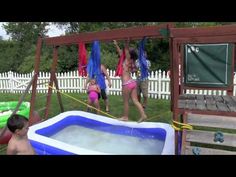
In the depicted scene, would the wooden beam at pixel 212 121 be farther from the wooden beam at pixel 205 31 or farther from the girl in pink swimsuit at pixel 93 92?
the girl in pink swimsuit at pixel 93 92

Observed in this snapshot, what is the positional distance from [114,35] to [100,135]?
220 centimetres

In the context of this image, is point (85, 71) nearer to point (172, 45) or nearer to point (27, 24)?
point (172, 45)

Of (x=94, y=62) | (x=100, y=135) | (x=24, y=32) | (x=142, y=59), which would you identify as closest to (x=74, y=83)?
(x=94, y=62)

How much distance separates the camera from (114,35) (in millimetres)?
4672

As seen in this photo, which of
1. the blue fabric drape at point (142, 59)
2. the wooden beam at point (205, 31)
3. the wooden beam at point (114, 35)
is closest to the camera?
the wooden beam at point (205, 31)

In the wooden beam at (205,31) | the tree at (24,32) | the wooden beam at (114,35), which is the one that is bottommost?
the wooden beam at (205,31)

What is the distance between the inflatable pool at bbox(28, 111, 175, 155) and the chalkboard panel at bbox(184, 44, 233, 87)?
3.98 feet

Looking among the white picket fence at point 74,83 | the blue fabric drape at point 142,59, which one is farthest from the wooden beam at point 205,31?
the white picket fence at point 74,83

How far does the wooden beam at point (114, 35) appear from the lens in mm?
4218

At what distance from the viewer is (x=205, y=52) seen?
5539 millimetres

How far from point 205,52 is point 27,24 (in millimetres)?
16325

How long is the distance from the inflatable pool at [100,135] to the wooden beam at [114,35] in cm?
174
